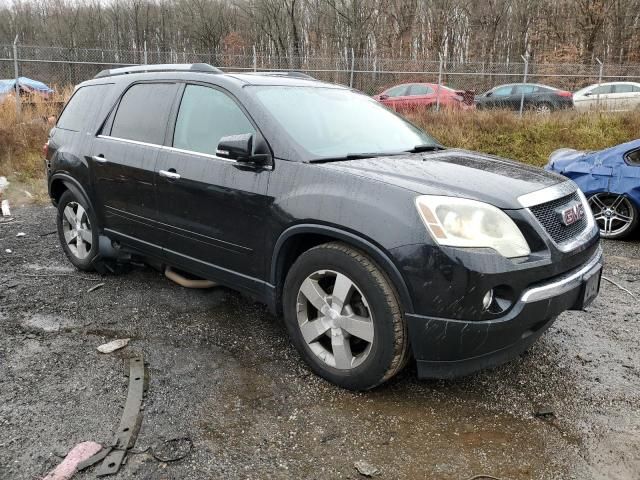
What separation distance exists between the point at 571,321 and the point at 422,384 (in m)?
1.58

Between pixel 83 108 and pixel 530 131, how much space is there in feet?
32.8

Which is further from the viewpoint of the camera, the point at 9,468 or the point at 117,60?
the point at 117,60

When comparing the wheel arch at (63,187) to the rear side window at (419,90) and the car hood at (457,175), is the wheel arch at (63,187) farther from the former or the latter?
the rear side window at (419,90)

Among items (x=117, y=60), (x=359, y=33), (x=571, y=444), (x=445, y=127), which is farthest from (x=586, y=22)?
(x=571, y=444)

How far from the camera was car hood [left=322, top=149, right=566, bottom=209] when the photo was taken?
261 centimetres

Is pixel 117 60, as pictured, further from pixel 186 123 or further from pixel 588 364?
pixel 588 364

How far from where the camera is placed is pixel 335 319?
2.83 m

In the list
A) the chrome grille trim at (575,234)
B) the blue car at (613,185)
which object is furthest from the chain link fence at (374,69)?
the chrome grille trim at (575,234)

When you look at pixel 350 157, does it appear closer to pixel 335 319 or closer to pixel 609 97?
pixel 335 319

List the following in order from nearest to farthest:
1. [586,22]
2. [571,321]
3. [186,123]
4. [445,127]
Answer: [186,123], [571,321], [445,127], [586,22]

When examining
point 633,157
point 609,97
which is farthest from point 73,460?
point 609,97

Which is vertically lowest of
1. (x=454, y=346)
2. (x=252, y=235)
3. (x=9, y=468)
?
(x=9, y=468)

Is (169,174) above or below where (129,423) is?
above

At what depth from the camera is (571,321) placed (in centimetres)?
390
